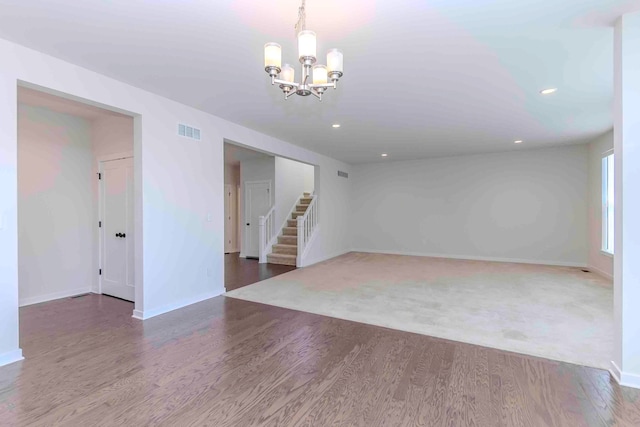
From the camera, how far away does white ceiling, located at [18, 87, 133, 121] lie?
3.76 meters

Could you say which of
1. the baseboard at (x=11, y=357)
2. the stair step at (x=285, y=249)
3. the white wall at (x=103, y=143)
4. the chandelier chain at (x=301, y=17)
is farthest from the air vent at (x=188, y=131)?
the stair step at (x=285, y=249)

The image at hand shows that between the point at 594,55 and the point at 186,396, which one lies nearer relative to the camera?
the point at 186,396

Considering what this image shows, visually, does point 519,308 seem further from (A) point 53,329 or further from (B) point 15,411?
(A) point 53,329

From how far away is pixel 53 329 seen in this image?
A: 329cm

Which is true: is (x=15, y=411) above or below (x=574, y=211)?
below

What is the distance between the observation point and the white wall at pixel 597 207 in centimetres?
570

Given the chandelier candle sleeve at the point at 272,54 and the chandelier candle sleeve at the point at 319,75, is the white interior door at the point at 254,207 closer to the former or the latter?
the chandelier candle sleeve at the point at 319,75

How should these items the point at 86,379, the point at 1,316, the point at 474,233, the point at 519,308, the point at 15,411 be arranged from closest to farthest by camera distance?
the point at 15,411, the point at 86,379, the point at 1,316, the point at 519,308, the point at 474,233

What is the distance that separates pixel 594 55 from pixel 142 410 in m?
4.67

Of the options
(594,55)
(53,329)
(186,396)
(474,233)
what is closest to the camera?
(186,396)

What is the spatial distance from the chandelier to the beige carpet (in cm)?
263

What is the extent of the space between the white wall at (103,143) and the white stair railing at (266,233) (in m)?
3.47

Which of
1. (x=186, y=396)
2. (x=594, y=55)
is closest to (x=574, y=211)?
(x=594, y=55)

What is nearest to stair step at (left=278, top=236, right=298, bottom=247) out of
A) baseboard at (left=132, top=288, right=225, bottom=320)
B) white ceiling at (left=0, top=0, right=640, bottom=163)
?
baseboard at (left=132, top=288, right=225, bottom=320)
